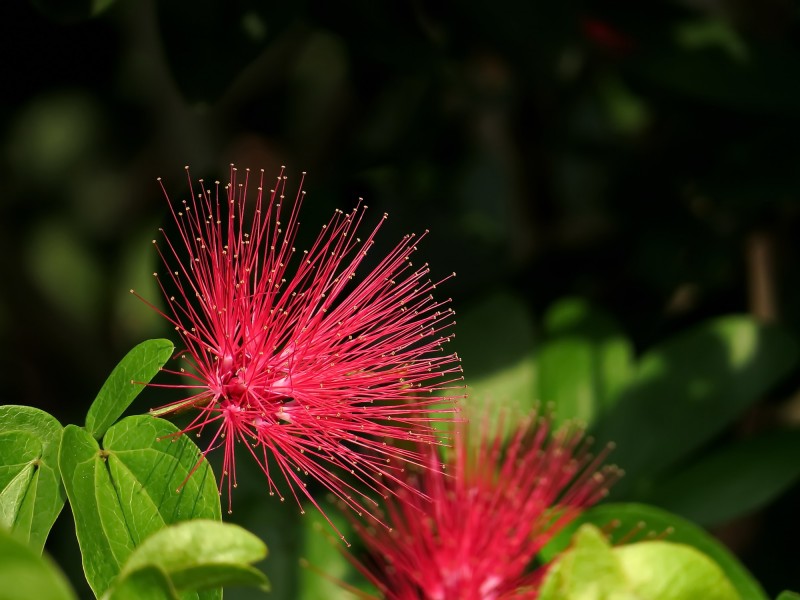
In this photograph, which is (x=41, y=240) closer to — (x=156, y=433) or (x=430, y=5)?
(x=430, y=5)

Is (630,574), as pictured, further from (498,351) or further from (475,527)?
(498,351)

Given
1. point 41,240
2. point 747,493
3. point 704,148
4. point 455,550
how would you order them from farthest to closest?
point 41,240 < point 704,148 < point 747,493 < point 455,550

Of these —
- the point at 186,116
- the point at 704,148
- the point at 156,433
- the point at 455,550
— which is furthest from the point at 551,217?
the point at 156,433

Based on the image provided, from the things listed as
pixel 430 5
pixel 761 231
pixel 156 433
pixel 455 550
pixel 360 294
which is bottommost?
pixel 455 550

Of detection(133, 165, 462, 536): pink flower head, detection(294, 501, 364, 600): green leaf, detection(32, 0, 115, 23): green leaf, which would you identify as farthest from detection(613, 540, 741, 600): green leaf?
detection(32, 0, 115, 23): green leaf

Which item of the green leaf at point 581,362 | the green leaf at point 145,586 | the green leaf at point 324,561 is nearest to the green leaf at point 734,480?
the green leaf at point 581,362

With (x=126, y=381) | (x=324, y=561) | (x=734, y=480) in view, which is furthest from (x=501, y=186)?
(x=126, y=381)
